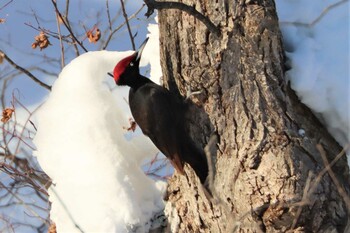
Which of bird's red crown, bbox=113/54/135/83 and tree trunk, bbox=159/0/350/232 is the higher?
bird's red crown, bbox=113/54/135/83

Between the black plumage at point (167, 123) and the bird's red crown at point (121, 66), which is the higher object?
the bird's red crown at point (121, 66)

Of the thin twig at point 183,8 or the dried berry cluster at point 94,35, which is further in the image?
the dried berry cluster at point 94,35

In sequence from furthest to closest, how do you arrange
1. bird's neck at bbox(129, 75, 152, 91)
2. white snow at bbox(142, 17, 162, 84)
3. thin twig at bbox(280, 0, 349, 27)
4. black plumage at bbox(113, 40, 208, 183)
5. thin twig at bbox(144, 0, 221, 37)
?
white snow at bbox(142, 17, 162, 84)
bird's neck at bbox(129, 75, 152, 91)
black plumage at bbox(113, 40, 208, 183)
thin twig at bbox(280, 0, 349, 27)
thin twig at bbox(144, 0, 221, 37)

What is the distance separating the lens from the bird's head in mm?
3021

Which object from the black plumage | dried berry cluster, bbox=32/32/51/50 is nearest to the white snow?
the black plumage

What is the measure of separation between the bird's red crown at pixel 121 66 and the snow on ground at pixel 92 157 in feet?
0.31

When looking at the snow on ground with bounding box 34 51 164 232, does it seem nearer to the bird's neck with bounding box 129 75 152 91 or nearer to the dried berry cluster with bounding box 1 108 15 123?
the bird's neck with bounding box 129 75 152 91

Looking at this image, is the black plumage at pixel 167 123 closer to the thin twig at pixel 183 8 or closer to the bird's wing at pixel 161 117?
the bird's wing at pixel 161 117

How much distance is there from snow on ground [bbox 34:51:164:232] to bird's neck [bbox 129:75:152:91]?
14 cm

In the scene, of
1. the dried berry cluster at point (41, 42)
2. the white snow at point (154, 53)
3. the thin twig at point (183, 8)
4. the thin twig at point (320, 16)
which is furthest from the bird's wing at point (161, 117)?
the dried berry cluster at point (41, 42)

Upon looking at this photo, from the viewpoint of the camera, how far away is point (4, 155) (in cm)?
416

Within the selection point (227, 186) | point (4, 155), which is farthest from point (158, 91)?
point (4, 155)

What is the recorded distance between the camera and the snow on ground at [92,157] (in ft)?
9.09

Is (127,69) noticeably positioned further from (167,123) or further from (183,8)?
(183,8)
